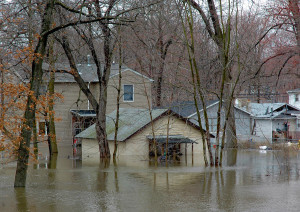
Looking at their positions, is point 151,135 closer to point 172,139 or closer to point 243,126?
point 172,139

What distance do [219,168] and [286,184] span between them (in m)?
5.32

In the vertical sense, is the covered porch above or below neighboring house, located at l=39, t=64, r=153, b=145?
below

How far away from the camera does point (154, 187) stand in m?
17.7

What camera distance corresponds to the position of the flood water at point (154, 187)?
13.8 meters

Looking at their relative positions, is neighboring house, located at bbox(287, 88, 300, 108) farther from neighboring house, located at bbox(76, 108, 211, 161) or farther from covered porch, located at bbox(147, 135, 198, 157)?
covered porch, located at bbox(147, 135, 198, 157)

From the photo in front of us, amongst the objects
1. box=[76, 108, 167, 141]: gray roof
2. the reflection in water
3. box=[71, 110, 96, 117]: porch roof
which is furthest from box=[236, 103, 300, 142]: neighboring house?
the reflection in water

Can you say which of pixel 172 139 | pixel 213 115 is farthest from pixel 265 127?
pixel 172 139

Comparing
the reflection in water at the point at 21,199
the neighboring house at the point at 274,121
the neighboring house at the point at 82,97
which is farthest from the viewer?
the neighboring house at the point at 82,97

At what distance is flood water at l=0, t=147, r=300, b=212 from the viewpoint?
13.8 meters

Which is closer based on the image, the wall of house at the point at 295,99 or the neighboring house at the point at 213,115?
the neighboring house at the point at 213,115

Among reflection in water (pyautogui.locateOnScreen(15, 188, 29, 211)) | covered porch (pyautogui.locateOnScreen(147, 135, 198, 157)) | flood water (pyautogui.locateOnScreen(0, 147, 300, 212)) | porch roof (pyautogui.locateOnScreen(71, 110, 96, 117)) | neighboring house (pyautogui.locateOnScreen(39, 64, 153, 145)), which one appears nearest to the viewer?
reflection in water (pyautogui.locateOnScreen(15, 188, 29, 211))

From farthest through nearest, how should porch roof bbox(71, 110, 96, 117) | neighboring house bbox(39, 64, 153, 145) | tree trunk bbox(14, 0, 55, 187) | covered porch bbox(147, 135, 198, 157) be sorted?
neighboring house bbox(39, 64, 153, 145), porch roof bbox(71, 110, 96, 117), covered porch bbox(147, 135, 198, 157), tree trunk bbox(14, 0, 55, 187)

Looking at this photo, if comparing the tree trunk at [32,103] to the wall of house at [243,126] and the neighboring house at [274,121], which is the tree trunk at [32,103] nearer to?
the neighboring house at [274,121]

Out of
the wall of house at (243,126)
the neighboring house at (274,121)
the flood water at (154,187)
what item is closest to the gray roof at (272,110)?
the neighboring house at (274,121)
